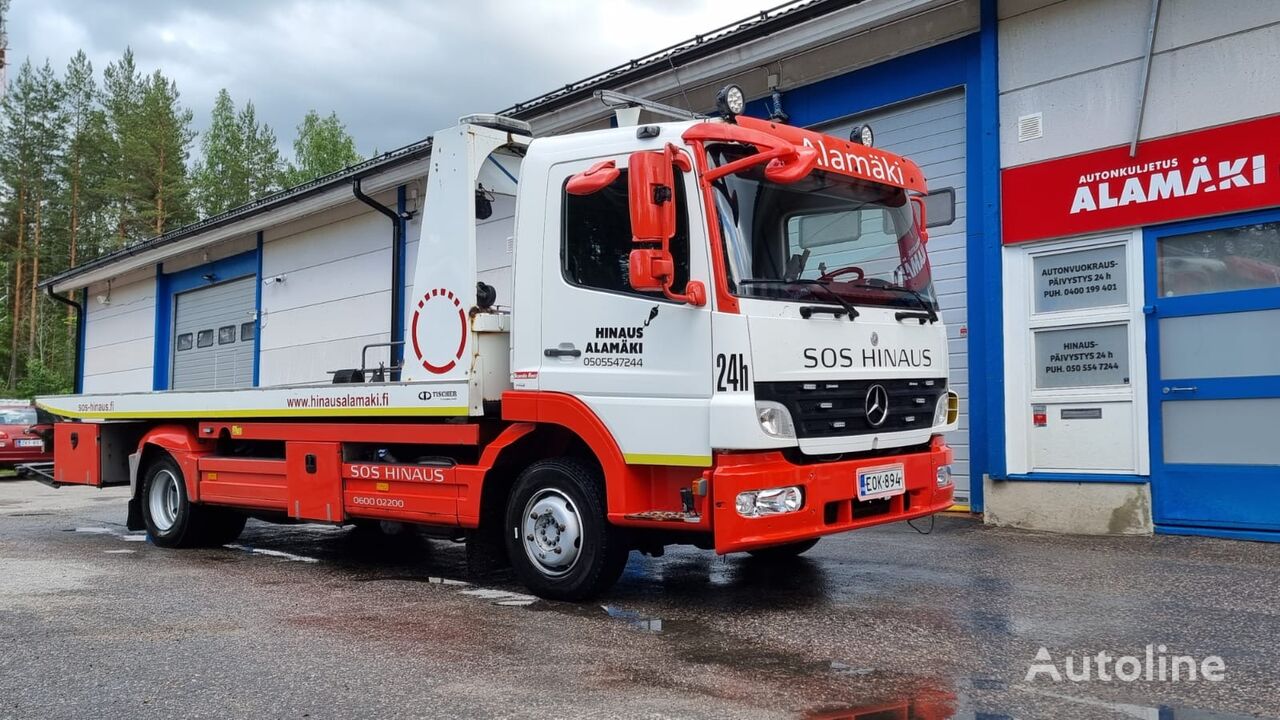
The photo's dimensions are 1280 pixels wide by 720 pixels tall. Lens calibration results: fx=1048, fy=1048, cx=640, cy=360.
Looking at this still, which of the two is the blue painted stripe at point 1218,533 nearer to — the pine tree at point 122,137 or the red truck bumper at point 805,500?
the red truck bumper at point 805,500

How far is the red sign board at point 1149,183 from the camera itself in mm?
8031

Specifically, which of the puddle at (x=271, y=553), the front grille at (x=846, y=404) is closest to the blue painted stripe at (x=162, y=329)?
the puddle at (x=271, y=553)

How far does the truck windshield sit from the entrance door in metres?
3.23

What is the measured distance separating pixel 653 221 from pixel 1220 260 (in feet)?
17.8

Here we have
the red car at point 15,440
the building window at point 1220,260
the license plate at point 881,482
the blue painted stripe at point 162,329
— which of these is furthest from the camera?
the blue painted stripe at point 162,329

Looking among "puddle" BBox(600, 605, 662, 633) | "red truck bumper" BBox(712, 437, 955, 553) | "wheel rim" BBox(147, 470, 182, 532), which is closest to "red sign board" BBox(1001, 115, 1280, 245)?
"red truck bumper" BBox(712, 437, 955, 553)

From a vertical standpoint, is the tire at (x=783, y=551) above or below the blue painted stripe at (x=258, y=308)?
below

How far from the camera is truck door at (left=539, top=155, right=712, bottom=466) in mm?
5422

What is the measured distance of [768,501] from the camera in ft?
17.3

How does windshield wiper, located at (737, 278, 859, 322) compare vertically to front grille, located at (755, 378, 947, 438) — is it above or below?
above

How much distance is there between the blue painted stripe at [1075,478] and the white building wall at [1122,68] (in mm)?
2793

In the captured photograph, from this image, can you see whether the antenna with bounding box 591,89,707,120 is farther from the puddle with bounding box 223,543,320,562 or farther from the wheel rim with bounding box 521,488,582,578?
the puddle with bounding box 223,543,320,562

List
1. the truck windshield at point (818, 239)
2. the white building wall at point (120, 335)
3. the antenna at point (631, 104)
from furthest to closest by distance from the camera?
the white building wall at point (120, 335), the antenna at point (631, 104), the truck windshield at point (818, 239)
